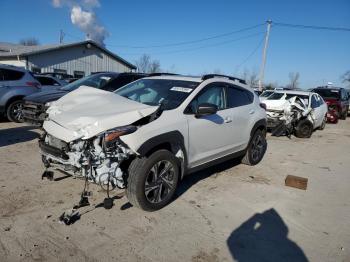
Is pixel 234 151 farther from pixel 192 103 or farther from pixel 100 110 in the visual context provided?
pixel 100 110

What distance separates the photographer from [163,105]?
4867 millimetres

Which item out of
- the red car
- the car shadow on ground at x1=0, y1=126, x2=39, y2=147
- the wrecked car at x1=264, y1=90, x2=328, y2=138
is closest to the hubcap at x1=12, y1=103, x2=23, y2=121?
the car shadow on ground at x1=0, y1=126, x2=39, y2=147

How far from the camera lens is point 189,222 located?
4.27m

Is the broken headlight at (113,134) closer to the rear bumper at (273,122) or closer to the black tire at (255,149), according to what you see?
the black tire at (255,149)

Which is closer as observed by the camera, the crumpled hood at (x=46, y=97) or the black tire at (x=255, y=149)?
the black tire at (x=255, y=149)

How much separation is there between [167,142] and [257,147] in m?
3.30

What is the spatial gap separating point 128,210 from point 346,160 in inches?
269

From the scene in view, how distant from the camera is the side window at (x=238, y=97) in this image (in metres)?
6.00

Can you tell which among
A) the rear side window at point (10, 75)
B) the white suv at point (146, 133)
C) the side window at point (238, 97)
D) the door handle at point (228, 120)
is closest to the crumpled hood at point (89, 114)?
the white suv at point (146, 133)

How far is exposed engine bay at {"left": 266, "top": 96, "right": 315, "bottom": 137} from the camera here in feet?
37.6

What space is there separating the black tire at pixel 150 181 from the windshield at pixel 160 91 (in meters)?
0.82

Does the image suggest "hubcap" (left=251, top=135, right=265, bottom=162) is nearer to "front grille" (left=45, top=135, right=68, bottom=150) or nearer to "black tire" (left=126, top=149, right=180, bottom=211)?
"black tire" (left=126, top=149, right=180, bottom=211)

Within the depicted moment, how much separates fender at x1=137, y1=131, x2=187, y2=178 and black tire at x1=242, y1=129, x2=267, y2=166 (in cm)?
245

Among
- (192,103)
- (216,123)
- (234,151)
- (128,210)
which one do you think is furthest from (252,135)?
(128,210)
